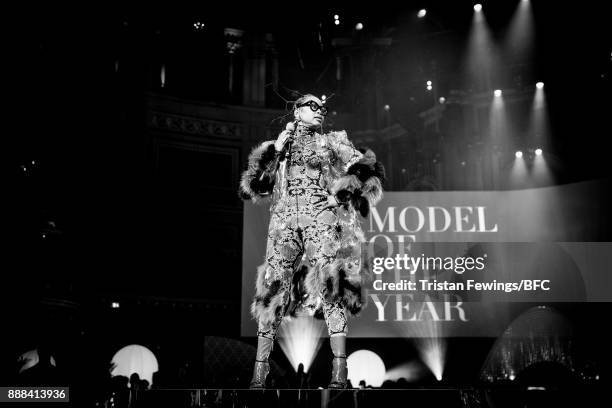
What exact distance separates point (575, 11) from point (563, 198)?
3.63 metres

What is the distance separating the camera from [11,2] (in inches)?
428

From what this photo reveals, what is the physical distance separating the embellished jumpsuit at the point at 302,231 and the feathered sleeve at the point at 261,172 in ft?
0.54

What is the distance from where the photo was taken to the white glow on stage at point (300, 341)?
1356 cm

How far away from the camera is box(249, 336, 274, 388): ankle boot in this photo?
4074 millimetres

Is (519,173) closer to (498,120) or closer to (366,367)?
(498,120)

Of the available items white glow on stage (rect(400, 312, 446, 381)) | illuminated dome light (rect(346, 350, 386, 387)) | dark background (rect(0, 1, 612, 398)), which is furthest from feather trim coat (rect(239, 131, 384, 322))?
illuminated dome light (rect(346, 350, 386, 387))

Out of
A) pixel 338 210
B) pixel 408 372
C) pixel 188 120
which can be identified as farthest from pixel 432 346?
pixel 338 210

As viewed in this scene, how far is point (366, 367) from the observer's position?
14.9m

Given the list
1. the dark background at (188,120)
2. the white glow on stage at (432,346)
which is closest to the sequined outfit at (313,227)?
the dark background at (188,120)

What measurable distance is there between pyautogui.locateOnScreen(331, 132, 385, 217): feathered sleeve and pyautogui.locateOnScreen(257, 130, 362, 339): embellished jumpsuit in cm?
6

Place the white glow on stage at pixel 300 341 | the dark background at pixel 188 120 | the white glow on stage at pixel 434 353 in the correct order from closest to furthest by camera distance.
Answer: the dark background at pixel 188 120, the white glow on stage at pixel 300 341, the white glow on stage at pixel 434 353

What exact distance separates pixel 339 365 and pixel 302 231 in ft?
3.11

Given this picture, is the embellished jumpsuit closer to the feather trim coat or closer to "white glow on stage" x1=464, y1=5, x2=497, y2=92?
the feather trim coat

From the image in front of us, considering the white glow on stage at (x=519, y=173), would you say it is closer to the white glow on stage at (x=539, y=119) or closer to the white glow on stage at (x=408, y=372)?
the white glow on stage at (x=539, y=119)
